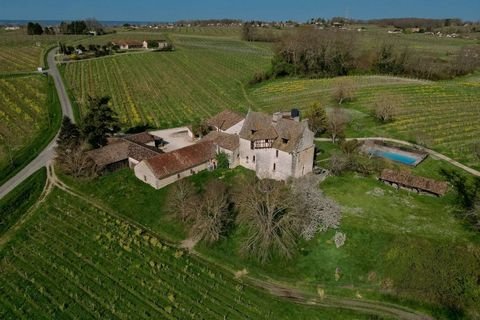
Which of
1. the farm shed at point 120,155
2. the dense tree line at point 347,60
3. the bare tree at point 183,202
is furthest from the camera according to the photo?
the dense tree line at point 347,60

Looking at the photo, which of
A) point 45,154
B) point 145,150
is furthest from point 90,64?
point 145,150

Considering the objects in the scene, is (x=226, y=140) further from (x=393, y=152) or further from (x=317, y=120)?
(x=393, y=152)

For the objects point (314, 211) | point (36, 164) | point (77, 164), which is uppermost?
point (314, 211)

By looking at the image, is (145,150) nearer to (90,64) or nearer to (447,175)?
(447,175)

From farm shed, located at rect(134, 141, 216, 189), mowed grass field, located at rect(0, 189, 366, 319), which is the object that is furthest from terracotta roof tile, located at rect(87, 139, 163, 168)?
mowed grass field, located at rect(0, 189, 366, 319)

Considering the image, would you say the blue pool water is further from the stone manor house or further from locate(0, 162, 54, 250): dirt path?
locate(0, 162, 54, 250): dirt path

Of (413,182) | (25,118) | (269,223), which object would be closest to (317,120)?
(413,182)

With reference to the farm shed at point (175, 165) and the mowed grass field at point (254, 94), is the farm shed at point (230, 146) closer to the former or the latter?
the farm shed at point (175, 165)

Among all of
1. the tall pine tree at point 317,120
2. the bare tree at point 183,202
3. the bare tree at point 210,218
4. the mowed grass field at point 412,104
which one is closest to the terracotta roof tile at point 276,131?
the bare tree at point 210,218
